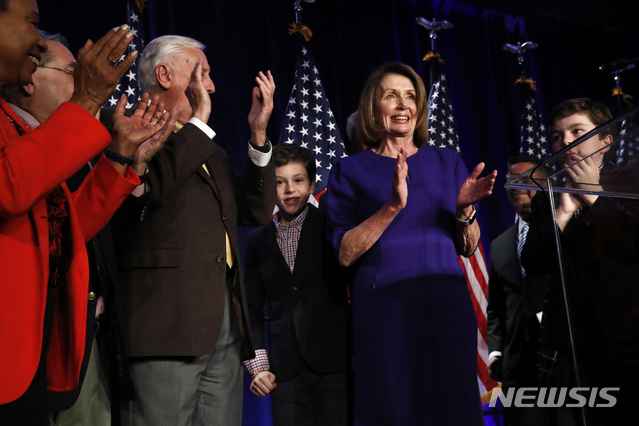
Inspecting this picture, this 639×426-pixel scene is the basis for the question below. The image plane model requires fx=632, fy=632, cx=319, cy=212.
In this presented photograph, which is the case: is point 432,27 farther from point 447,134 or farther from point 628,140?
point 628,140

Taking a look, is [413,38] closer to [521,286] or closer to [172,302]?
[521,286]

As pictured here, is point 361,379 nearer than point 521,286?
Yes

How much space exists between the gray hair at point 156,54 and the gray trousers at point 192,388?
0.93 metres

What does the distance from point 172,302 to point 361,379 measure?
703 millimetres

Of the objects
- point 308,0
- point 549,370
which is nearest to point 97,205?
point 549,370

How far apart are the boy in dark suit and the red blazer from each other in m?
1.26

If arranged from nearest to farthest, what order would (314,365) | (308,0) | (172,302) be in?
1. (172,302)
2. (314,365)
3. (308,0)

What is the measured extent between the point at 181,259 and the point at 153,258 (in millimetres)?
90

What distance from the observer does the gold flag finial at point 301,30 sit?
453 centimetres

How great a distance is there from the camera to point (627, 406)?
140 centimetres

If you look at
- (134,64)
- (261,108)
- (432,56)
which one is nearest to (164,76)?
(261,108)

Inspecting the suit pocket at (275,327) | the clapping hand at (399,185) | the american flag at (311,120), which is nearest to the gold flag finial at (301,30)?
the american flag at (311,120)

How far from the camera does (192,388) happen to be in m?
2.03

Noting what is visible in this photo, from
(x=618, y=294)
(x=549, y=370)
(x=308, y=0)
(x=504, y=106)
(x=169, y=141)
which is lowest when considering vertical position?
(x=549, y=370)
